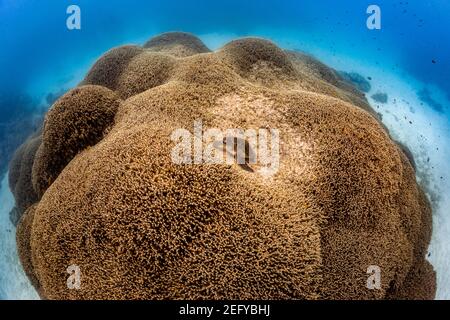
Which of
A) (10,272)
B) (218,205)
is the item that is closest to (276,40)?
(10,272)

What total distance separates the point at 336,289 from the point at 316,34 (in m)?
21.4

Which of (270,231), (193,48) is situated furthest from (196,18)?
(270,231)

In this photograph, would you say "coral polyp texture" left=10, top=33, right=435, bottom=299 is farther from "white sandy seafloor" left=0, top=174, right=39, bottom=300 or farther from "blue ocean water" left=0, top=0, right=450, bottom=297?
"blue ocean water" left=0, top=0, right=450, bottom=297

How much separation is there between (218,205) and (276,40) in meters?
20.0

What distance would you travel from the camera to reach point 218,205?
3.47 metres

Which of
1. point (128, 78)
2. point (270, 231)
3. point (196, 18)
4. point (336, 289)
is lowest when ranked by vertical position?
point (336, 289)

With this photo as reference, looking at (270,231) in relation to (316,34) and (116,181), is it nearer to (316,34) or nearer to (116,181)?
(116,181)

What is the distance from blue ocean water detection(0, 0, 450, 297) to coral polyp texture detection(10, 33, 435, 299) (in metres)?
6.27

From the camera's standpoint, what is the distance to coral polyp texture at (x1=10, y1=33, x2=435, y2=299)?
3375 mm

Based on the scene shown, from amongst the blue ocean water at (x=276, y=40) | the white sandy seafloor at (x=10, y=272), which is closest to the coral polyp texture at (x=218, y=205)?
the white sandy seafloor at (x=10, y=272)

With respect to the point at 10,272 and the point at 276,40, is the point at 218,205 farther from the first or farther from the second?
the point at 276,40

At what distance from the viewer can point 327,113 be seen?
464 centimetres

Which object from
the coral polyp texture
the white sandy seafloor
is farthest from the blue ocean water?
the coral polyp texture

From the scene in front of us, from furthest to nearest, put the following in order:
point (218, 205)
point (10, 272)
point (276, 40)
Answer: point (276, 40), point (10, 272), point (218, 205)
